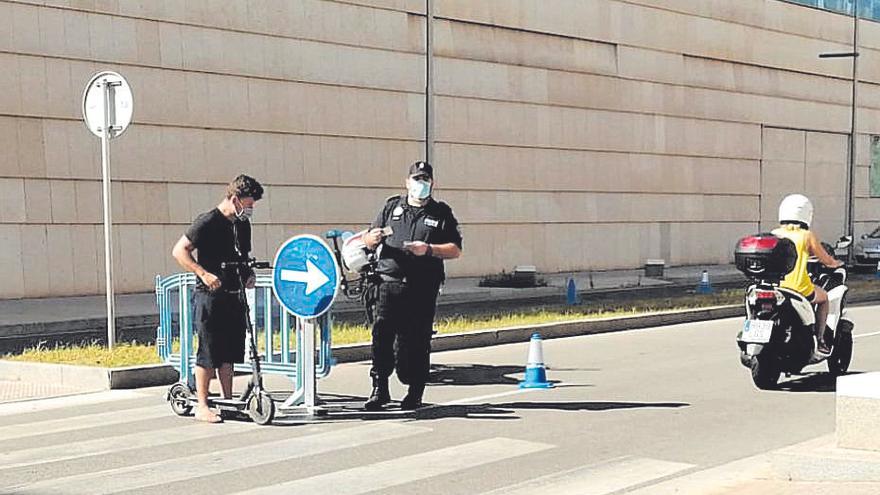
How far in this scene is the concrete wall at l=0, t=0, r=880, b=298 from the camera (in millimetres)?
21391

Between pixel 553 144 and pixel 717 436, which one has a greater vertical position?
pixel 553 144

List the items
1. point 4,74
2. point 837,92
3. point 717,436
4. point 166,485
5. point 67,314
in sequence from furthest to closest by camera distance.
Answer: point 837,92, point 4,74, point 67,314, point 717,436, point 166,485

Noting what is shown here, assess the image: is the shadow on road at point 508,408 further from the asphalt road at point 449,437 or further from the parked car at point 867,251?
the parked car at point 867,251

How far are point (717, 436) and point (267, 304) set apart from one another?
4133mm

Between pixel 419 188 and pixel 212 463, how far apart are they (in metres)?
2.92

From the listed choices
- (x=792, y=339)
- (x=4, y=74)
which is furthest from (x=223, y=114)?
(x=792, y=339)

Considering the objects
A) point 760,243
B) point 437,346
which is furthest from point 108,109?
point 760,243

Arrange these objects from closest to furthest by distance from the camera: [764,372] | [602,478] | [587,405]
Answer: [602,478] → [587,405] → [764,372]

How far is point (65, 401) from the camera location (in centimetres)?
1020

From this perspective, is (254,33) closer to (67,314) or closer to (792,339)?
(67,314)

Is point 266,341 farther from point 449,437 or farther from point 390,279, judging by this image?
point 449,437

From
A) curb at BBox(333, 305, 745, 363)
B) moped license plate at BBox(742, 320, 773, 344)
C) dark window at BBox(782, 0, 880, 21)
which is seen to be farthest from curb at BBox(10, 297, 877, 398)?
dark window at BBox(782, 0, 880, 21)

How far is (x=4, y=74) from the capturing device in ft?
67.5

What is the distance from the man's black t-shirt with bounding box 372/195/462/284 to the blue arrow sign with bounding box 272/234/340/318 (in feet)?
1.50
